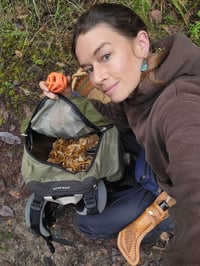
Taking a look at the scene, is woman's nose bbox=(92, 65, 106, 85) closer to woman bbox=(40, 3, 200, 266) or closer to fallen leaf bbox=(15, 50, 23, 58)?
woman bbox=(40, 3, 200, 266)

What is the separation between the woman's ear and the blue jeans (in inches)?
40.5

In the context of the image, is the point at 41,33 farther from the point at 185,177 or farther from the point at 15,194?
the point at 185,177

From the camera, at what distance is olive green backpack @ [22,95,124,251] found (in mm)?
2381

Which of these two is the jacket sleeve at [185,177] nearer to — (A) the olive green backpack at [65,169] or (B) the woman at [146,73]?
(B) the woman at [146,73]

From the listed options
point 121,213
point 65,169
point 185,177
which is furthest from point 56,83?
point 185,177

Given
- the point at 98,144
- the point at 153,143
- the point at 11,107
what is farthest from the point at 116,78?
the point at 11,107

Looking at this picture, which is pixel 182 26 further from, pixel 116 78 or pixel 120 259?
pixel 120 259

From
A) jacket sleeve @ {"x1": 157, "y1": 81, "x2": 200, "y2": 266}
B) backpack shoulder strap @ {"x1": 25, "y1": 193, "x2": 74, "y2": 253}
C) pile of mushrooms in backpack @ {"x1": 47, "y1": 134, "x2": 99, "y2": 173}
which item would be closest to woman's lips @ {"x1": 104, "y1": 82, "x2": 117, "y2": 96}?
jacket sleeve @ {"x1": 157, "y1": 81, "x2": 200, "y2": 266}

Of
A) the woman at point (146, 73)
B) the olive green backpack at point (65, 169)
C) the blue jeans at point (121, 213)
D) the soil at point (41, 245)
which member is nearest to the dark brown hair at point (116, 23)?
the woman at point (146, 73)

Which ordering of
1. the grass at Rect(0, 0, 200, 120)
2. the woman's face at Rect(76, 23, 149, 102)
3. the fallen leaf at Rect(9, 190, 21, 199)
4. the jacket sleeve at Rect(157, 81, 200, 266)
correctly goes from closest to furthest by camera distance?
the jacket sleeve at Rect(157, 81, 200, 266) < the woman's face at Rect(76, 23, 149, 102) < the fallen leaf at Rect(9, 190, 21, 199) < the grass at Rect(0, 0, 200, 120)

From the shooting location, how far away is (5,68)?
318cm

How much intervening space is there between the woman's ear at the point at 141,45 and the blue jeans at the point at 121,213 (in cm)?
103

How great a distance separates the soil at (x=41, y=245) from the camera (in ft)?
9.27

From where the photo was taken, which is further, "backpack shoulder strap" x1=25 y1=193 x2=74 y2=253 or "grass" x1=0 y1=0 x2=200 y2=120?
"grass" x1=0 y1=0 x2=200 y2=120
